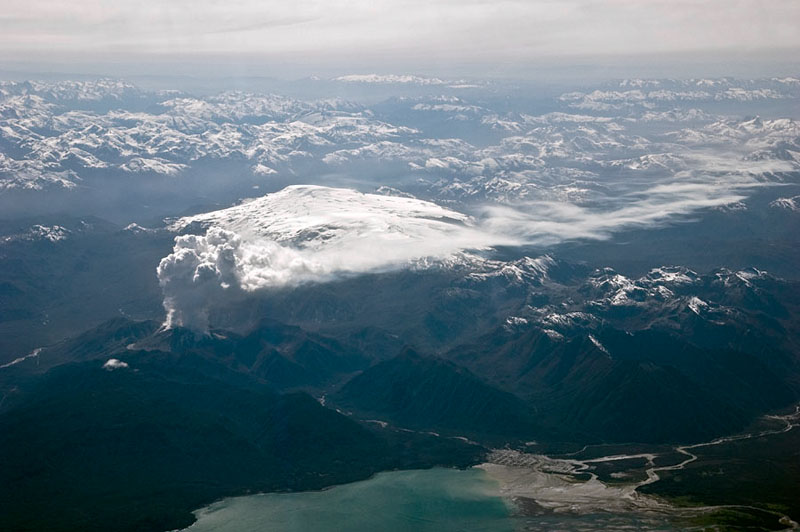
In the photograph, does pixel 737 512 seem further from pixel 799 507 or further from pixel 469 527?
pixel 469 527

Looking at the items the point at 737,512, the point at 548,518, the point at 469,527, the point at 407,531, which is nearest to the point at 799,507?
the point at 737,512

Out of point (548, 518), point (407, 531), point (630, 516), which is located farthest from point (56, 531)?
point (630, 516)

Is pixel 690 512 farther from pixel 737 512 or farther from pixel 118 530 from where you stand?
pixel 118 530

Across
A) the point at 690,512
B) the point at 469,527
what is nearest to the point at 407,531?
the point at 469,527

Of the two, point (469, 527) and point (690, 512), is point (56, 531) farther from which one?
point (690, 512)

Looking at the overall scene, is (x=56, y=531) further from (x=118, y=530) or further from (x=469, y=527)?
(x=469, y=527)
